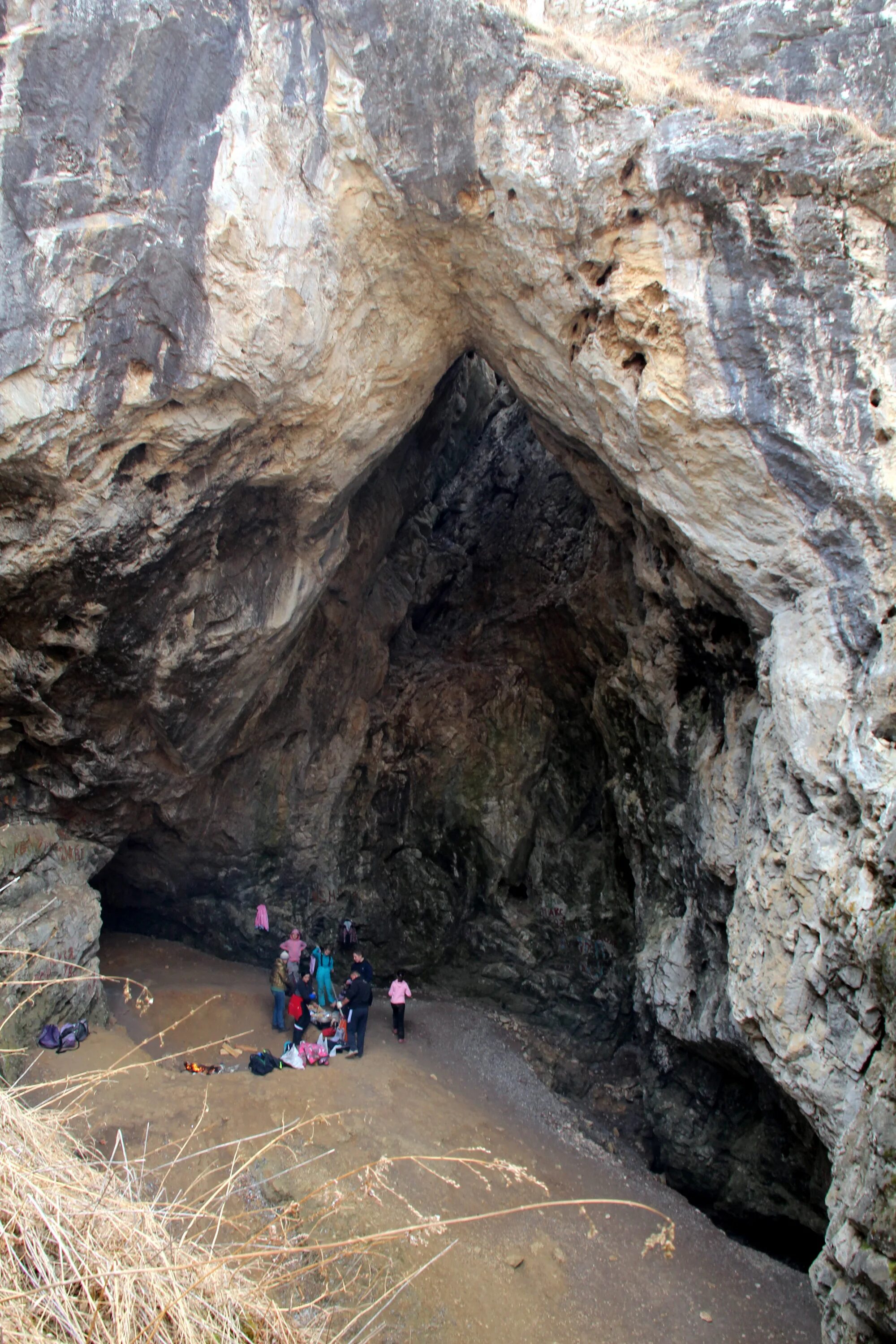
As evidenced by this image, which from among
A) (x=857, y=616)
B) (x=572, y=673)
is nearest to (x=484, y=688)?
(x=572, y=673)

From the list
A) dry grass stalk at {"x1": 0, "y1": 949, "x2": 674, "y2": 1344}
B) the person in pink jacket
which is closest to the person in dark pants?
the person in pink jacket

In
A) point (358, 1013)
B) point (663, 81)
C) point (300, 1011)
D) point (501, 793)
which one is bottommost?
point (300, 1011)

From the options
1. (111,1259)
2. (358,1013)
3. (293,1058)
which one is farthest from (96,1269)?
(358,1013)

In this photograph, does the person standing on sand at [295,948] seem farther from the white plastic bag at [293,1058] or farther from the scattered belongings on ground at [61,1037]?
the scattered belongings on ground at [61,1037]

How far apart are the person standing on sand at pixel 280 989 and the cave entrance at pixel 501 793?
2.03 metres

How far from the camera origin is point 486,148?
6.72 m

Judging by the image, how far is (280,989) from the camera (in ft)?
32.3

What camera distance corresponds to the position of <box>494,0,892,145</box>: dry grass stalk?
5.98 m

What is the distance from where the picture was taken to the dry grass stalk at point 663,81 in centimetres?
598

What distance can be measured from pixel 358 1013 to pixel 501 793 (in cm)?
452

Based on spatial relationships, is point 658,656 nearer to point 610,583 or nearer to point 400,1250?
point 610,583

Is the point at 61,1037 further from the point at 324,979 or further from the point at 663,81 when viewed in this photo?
the point at 663,81

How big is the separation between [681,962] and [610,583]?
15.6ft

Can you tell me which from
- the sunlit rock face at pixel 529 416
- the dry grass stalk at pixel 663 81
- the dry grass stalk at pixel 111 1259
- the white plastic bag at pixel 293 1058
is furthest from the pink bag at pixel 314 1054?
the dry grass stalk at pixel 663 81
